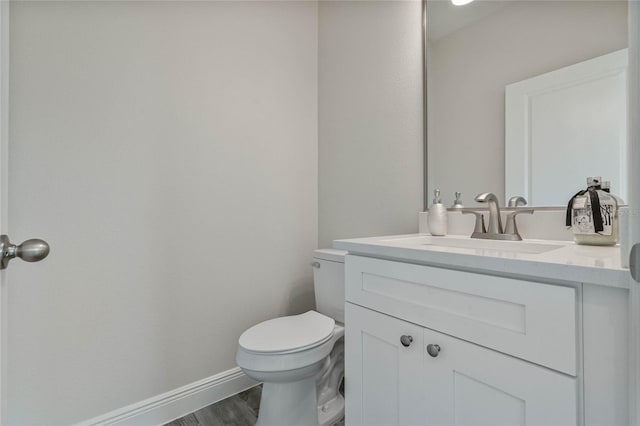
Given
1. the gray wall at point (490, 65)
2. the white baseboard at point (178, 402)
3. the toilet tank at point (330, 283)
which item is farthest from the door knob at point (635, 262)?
the white baseboard at point (178, 402)

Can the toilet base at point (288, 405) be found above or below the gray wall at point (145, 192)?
below

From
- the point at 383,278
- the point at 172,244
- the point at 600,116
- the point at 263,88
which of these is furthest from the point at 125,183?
the point at 600,116

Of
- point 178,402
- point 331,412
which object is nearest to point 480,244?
point 331,412

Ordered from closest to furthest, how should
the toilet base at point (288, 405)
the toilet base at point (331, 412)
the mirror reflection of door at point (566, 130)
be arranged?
the mirror reflection of door at point (566, 130) → the toilet base at point (288, 405) → the toilet base at point (331, 412)

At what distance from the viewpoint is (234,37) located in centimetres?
155

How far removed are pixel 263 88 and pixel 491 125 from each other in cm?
116

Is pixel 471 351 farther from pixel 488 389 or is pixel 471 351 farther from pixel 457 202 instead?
pixel 457 202

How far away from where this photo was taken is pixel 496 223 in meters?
1.12

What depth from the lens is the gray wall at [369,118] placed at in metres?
1.46

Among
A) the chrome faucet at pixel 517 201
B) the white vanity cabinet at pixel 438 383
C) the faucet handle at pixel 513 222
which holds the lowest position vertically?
the white vanity cabinet at pixel 438 383

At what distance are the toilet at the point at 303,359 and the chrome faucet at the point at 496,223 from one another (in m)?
0.62

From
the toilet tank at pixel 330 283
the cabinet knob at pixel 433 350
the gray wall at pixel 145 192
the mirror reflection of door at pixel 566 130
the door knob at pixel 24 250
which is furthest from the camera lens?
the toilet tank at pixel 330 283

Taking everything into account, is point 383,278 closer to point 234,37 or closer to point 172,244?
point 172,244

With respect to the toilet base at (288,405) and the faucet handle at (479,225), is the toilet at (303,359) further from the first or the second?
the faucet handle at (479,225)
